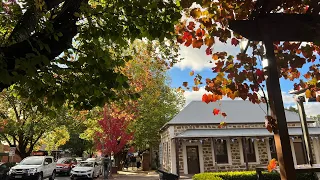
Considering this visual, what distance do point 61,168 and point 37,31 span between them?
77.6 ft

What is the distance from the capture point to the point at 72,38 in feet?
13.5

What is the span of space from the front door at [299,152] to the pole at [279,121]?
69.8 feet

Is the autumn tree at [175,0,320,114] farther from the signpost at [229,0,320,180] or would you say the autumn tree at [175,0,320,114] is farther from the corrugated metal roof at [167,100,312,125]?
the corrugated metal roof at [167,100,312,125]

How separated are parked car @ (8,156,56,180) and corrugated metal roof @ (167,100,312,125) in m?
8.97

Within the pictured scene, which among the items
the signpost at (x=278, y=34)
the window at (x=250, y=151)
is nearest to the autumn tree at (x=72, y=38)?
the signpost at (x=278, y=34)

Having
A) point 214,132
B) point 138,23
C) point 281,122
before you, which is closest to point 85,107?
point 138,23

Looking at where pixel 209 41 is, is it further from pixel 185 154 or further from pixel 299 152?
pixel 299 152

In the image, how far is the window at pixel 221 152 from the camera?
20969mm

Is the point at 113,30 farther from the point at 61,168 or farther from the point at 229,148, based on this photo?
the point at 61,168

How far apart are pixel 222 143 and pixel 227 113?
2.83m

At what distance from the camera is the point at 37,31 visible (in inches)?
163

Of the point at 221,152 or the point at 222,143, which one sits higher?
the point at 222,143

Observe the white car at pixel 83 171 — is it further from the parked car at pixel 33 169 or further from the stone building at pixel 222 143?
the stone building at pixel 222 143

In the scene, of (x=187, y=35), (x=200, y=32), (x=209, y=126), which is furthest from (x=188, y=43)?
(x=209, y=126)
